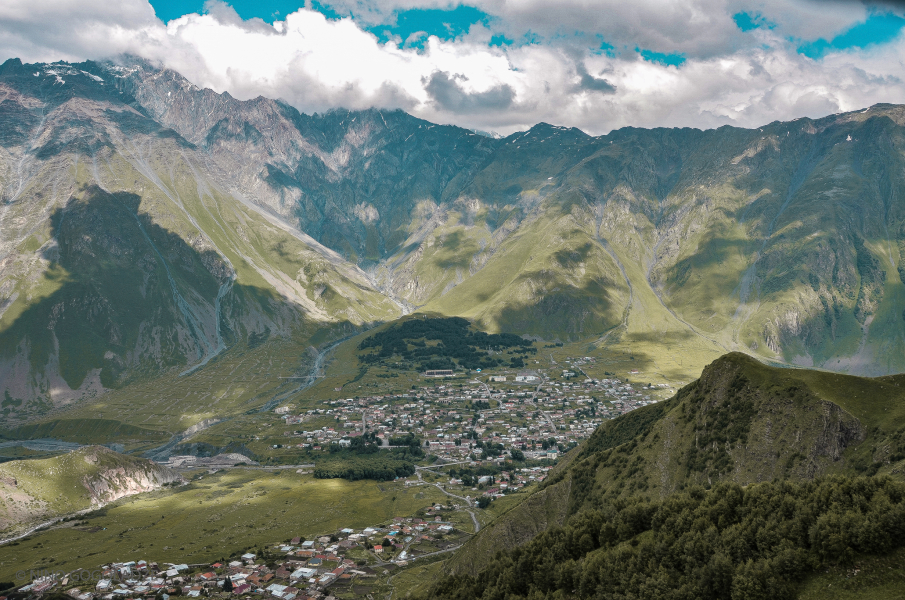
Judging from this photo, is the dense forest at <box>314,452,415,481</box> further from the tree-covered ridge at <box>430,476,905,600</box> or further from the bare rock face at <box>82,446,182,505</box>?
the tree-covered ridge at <box>430,476,905,600</box>

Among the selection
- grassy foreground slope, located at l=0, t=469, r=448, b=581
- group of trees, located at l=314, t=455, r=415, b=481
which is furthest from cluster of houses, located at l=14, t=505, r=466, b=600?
group of trees, located at l=314, t=455, r=415, b=481

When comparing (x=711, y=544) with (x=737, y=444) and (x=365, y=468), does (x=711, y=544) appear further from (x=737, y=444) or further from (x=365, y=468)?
(x=365, y=468)

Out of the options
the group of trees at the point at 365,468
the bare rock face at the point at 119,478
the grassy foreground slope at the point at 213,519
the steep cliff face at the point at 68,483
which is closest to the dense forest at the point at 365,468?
the group of trees at the point at 365,468

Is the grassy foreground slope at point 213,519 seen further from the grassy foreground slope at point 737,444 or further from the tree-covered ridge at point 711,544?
the tree-covered ridge at point 711,544

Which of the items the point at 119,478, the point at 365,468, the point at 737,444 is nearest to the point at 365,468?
the point at 365,468

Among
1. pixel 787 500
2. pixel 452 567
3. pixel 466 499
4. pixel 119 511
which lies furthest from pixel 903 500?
pixel 119 511
